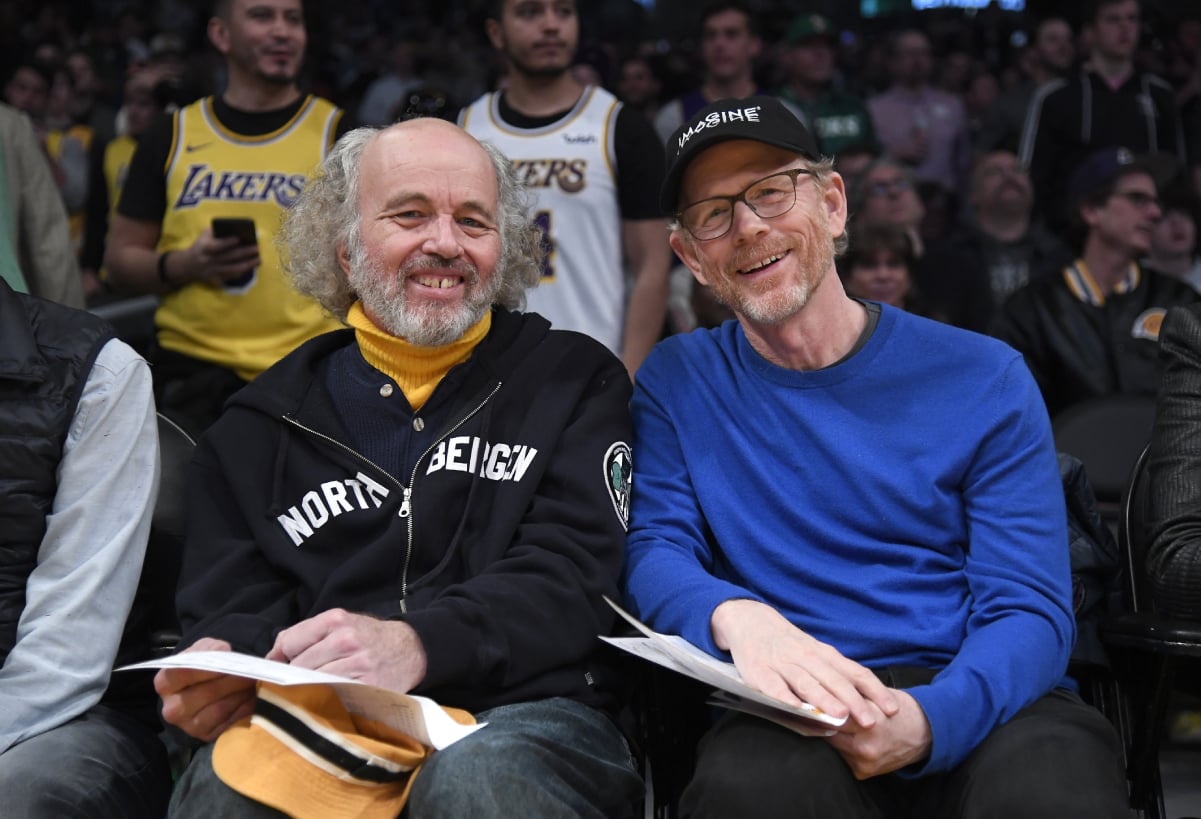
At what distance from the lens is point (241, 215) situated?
3799mm

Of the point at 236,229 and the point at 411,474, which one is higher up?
the point at 236,229

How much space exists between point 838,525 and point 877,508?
69 mm

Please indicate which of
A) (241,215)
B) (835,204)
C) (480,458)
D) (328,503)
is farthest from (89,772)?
(241,215)

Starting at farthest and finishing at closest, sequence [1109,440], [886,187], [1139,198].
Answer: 1. [886,187]
2. [1139,198]
3. [1109,440]

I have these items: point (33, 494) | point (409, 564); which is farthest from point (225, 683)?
point (33, 494)

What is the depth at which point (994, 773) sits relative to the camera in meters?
1.98

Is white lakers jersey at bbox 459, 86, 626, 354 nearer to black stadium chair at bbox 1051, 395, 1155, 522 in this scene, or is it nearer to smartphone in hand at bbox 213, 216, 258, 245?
smartphone in hand at bbox 213, 216, 258, 245

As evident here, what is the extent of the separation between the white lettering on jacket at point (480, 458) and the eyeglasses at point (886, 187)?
10.6ft

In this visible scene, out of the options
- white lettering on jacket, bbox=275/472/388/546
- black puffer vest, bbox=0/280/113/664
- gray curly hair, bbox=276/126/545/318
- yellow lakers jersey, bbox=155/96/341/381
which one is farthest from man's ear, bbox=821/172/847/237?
yellow lakers jersey, bbox=155/96/341/381

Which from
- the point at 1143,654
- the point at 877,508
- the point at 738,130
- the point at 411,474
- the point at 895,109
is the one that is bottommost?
the point at 1143,654

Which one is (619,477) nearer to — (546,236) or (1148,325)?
(546,236)

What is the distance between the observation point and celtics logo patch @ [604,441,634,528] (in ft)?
7.80

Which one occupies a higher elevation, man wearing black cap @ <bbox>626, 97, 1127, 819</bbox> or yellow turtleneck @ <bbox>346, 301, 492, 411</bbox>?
yellow turtleneck @ <bbox>346, 301, 492, 411</bbox>

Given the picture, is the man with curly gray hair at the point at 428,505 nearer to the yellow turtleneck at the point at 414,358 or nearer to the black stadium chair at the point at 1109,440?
the yellow turtleneck at the point at 414,358
